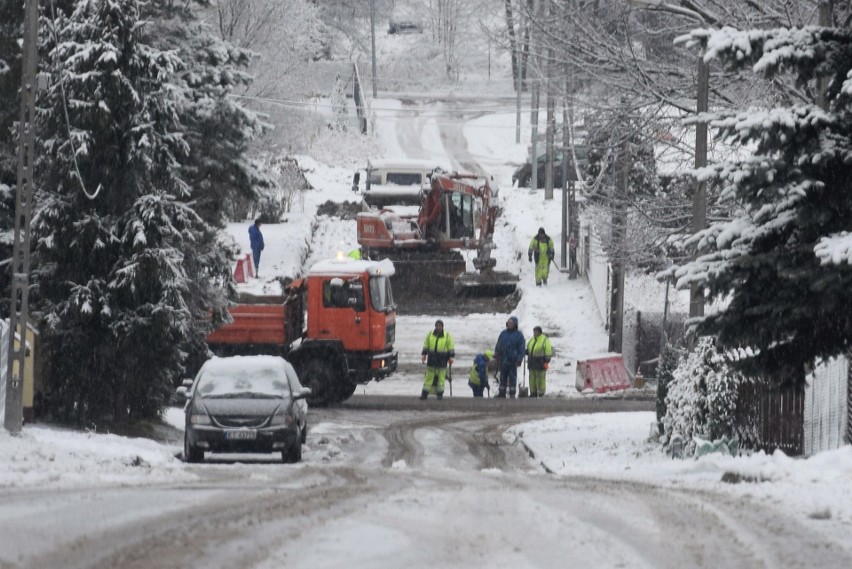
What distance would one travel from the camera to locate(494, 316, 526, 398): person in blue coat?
28.5 m

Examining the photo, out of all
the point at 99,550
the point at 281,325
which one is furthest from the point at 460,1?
the point at 99,550

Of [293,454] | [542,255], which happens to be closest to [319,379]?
[293,454]

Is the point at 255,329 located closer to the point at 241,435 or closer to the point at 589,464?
the point at 241,435

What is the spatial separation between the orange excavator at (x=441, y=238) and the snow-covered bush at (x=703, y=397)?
24.0 metres

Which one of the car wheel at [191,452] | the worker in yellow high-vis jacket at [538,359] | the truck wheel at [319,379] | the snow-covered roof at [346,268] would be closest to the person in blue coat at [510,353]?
the worker in yellow high-vis jacket at [538,359]

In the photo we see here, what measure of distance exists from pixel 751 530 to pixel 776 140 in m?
2.86

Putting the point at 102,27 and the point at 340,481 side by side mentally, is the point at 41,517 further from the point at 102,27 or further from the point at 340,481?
the point at 102,27

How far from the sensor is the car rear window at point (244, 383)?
19156 millimetres

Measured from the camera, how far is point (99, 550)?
27.1ft

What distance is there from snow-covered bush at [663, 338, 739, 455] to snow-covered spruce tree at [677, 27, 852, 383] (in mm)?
→ 5739

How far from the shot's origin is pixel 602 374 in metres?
30.2

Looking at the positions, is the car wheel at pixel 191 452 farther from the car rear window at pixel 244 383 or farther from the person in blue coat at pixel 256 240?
the person in blue coat at pixel 256 240

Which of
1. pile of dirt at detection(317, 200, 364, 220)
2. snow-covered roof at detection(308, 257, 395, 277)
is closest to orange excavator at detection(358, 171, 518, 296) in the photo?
pile of dirt at detection(317, 200, 364, 220)

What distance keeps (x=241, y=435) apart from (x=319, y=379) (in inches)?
342
